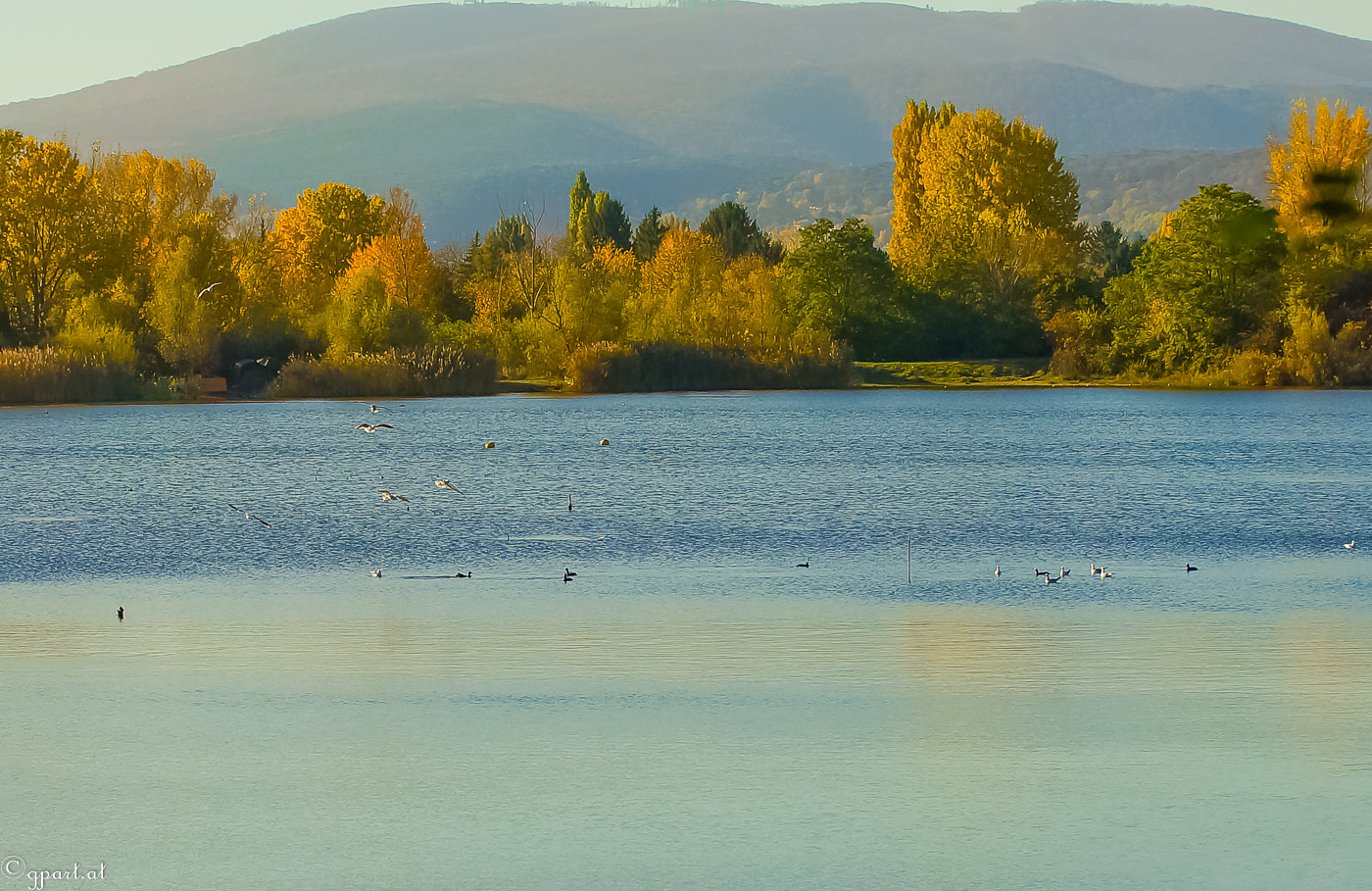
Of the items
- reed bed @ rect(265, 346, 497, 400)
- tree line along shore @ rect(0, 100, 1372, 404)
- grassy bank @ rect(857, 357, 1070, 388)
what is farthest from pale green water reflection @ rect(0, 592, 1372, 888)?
grassy bank @ rect(857, 357, 1070, 388)

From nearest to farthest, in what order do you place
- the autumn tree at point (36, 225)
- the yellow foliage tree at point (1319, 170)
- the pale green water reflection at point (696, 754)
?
the yellow foliage tree at point (1319, 170)
the pale green water reflection at point (696, 754)
the autumn tree at point (36, 225)

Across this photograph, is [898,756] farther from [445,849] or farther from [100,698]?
[100,698]

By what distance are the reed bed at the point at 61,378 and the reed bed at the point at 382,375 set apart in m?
8.93

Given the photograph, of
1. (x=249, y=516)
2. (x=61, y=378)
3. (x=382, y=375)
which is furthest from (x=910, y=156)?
(x=249, y=516)

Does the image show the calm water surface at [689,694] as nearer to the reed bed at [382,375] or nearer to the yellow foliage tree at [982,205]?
the reed bed at [382,375]

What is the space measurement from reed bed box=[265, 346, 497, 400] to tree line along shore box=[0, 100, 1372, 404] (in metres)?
0.13

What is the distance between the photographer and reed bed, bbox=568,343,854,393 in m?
93.1

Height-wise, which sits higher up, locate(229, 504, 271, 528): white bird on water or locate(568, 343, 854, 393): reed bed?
locate(568, 343, 854, 393): reed bed

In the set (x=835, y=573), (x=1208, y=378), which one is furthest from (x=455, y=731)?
(x=1208, y=378)

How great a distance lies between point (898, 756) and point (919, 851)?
194 centimetres

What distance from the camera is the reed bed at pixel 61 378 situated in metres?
75.6

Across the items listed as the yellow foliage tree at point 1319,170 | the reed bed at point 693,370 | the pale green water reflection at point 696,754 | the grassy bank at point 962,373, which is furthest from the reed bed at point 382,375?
the yellow foliage tree at point 1319,170

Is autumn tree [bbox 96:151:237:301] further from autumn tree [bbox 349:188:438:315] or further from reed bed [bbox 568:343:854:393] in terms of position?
reed bed [bbox 568:343:854:393]

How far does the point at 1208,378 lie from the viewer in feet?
309
